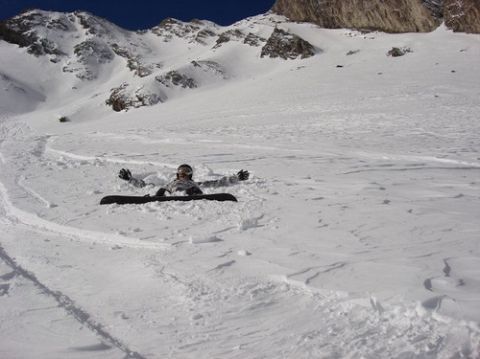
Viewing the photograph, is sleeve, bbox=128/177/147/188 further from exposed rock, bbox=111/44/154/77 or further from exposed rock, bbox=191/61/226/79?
exposed rock, bbox=111/44/154/77

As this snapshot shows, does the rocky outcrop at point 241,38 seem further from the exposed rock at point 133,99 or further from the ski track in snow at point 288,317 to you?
the ski track in snow at point 288,317

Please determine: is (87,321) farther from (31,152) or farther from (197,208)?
(31,152)

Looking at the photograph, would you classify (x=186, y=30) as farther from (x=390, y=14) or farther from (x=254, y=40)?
(x=390, y=14)

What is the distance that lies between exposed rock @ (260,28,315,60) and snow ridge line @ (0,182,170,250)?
43.3 meters

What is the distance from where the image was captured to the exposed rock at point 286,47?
4728cm

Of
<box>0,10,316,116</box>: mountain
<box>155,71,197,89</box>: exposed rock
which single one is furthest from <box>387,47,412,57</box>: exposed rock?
<box>155,71,197,89</box>: exposed rock

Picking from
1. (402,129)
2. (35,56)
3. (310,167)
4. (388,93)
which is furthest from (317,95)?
(35,56)

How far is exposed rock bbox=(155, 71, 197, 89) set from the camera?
44250mm

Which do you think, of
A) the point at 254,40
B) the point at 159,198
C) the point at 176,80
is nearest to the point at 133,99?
the point at 176,80

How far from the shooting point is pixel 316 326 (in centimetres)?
276

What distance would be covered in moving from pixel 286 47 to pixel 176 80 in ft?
42.3

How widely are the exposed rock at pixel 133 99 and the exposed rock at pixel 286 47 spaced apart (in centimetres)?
1536

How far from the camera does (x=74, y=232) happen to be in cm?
520

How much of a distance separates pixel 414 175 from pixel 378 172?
60 centimetres
